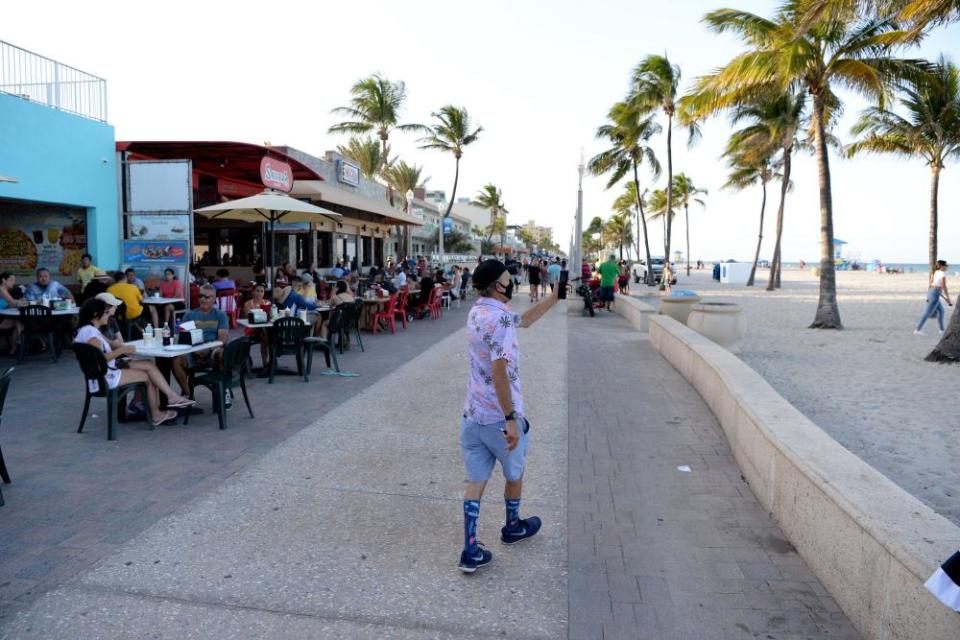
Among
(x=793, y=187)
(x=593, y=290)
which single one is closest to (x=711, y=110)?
(x=593, y=290)

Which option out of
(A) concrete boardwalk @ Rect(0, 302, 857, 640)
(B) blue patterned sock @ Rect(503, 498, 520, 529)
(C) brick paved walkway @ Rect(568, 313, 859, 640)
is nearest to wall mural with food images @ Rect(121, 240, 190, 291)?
(A) concrete boardwalk @ Rect(0, 302, 857, 640)

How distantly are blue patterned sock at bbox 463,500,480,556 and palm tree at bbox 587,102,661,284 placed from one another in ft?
97.6

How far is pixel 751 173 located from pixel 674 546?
1418 inches

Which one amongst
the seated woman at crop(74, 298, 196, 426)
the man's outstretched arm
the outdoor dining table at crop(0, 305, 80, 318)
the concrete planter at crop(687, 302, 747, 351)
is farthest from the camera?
the man's outstretched arm

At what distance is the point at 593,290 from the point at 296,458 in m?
16.3

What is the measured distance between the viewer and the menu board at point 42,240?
488 inches

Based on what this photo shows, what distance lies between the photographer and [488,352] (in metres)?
3.29

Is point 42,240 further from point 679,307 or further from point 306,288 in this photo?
point 679,307

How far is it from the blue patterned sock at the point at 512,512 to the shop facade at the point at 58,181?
10633 mm

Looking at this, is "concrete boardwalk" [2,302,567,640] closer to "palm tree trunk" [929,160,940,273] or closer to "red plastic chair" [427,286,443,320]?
"red plastic chair" [427,286,443,320]

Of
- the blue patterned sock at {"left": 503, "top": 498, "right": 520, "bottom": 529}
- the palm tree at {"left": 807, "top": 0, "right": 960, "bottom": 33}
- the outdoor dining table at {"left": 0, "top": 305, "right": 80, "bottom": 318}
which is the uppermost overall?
the palm tree at {"left": 807, "top": 0, "right": 960, "bottom": 33}

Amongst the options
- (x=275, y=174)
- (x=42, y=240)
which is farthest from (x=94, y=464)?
(x=275, y=174)

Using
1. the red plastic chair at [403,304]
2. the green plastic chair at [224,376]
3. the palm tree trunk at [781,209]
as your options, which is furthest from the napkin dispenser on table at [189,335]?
the palm tree trunk at [781,209]

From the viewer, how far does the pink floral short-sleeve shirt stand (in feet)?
10.6
